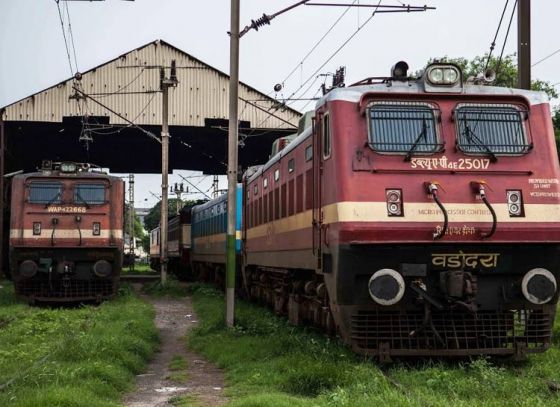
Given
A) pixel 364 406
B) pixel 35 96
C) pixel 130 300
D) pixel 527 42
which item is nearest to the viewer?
pixel 364 406

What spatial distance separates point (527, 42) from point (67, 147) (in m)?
29.5

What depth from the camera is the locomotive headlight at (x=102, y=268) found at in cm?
1916

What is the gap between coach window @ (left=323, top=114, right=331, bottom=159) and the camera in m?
9.48

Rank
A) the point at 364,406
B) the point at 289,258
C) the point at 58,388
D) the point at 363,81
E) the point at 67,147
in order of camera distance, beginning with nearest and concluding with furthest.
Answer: the point at 364,406 < the point at 58,388 < the point at 363,81 < the point at 289,258 < the point at 67,147

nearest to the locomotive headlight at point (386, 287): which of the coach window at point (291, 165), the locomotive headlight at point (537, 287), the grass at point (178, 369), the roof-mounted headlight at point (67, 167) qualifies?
the locomotive headlight at point (537, 287)

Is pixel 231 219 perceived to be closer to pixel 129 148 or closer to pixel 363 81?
pixel 363 81

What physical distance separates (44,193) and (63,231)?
109 cm

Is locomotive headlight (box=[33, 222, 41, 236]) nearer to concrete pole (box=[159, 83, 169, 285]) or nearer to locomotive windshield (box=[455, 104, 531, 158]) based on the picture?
concrete pole (box=[159, 83, 169, 285])

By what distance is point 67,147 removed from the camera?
39500mm

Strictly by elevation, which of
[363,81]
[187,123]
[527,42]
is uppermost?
[187,123]

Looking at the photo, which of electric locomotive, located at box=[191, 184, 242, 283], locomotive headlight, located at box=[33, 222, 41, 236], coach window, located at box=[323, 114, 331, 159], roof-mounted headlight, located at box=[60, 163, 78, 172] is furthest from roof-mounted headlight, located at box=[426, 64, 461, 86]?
locomotive headlight, located at box=[33, 222, 41, 236]

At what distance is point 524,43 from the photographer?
47.5 ft

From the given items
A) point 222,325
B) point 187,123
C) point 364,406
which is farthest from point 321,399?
point 187,123

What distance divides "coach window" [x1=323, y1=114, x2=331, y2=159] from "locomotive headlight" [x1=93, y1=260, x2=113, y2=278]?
431 inches
